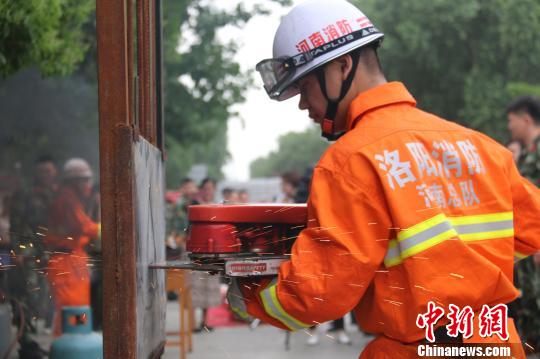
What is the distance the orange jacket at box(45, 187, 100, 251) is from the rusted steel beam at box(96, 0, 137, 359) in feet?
22.4

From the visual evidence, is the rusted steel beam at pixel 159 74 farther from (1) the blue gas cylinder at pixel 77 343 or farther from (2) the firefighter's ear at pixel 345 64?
(1) the blue gas cylinder at pixel 77 343

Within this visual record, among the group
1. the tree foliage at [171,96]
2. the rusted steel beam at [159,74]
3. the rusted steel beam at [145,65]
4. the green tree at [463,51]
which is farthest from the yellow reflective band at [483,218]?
the green tree at [463,51]

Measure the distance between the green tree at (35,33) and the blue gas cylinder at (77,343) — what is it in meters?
1.34

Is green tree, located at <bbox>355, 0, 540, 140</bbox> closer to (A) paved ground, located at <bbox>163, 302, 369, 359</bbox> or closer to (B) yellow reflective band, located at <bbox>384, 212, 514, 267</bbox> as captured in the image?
(A) paved ground, located at <bbox>163, 302, 369, 359</bbox>

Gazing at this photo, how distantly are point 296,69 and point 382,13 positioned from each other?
89.0 feet

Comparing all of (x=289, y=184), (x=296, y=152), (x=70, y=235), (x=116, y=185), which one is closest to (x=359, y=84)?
(x=116, y=185)

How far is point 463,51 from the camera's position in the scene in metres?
28.1

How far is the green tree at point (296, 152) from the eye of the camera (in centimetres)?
9125

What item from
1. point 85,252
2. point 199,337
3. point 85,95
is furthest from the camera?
point 85,95

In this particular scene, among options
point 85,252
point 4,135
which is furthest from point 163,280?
point 4,135

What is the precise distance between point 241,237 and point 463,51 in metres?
26.5

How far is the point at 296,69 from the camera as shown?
276 centimetres

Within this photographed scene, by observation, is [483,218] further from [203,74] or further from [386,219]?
[203,74]

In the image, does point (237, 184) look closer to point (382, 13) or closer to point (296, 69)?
point (382, 13)
